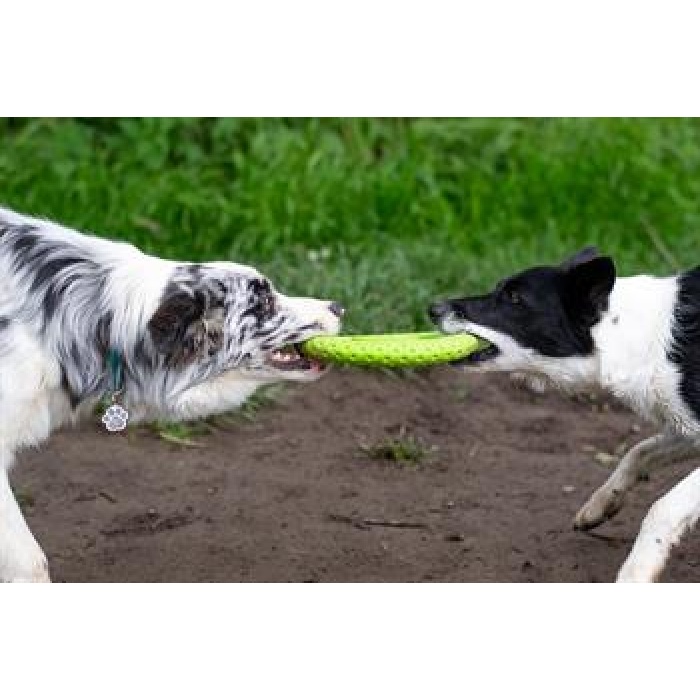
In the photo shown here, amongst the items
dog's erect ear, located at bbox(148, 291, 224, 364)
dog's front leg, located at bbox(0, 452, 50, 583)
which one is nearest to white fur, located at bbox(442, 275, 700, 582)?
dog's erect ear, located at bbox(148, 291, 224, 364)

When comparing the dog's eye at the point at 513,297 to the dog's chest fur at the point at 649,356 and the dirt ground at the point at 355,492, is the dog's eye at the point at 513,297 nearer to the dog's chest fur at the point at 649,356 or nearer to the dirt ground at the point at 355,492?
the dog's chest fur at the point at 649,356

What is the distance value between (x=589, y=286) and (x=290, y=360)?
1160 millimetres

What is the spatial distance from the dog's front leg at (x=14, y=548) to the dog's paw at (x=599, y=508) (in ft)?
7.61

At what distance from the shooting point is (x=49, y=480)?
7938 mm

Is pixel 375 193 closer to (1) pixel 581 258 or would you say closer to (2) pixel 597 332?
(1) pixel 581 258

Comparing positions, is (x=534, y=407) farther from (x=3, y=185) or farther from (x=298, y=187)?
(x=3, y=185)

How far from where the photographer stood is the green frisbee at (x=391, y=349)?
6.54m

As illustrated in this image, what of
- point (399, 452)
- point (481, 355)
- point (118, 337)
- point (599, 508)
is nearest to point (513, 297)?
point (481, 355)

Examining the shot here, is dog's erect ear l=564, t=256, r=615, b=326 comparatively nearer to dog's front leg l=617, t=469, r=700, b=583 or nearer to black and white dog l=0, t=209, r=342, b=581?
dog's front leg l=617, t=469, r=700, b=583

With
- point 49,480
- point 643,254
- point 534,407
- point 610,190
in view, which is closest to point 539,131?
point 610,190

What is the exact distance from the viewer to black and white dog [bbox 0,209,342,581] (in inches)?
248

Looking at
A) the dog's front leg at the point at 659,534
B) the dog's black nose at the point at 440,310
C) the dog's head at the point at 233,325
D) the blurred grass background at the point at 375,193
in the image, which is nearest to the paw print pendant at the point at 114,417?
the dog's head at the point at 233,325

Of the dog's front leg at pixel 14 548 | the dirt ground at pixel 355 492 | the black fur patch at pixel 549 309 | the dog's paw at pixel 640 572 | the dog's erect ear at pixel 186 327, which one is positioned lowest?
the dirt ground at pixel 355 492

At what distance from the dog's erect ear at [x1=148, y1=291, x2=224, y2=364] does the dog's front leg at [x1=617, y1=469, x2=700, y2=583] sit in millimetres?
1684
